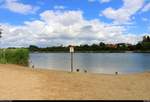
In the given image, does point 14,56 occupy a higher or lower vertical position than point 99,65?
higher

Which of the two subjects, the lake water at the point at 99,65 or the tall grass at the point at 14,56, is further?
the lake water at the point at 99,65

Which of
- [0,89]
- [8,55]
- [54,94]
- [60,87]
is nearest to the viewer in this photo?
[54,94]

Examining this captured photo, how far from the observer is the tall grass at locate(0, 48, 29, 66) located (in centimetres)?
3847

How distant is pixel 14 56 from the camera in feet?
129

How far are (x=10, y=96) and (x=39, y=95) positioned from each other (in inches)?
41.4

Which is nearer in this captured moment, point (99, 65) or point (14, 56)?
point (14, 56)

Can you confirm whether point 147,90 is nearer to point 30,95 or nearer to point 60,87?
point 60,87

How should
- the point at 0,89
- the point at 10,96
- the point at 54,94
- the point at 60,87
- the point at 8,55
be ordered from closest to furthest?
the point at 10,96 < the point at 54,94 < the point at 0,89 < the point at 60,87 < the point at 8,55

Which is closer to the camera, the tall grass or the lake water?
the tall grass

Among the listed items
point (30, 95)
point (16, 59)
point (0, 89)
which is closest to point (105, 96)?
point (30, 95)

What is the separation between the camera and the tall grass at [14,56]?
38.5 m

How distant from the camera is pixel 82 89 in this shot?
574 inches

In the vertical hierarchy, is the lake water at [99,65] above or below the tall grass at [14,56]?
below

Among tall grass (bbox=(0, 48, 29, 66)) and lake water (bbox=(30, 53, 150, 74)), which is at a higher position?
tall grass (bbox=(0, 48, 29, 66))
